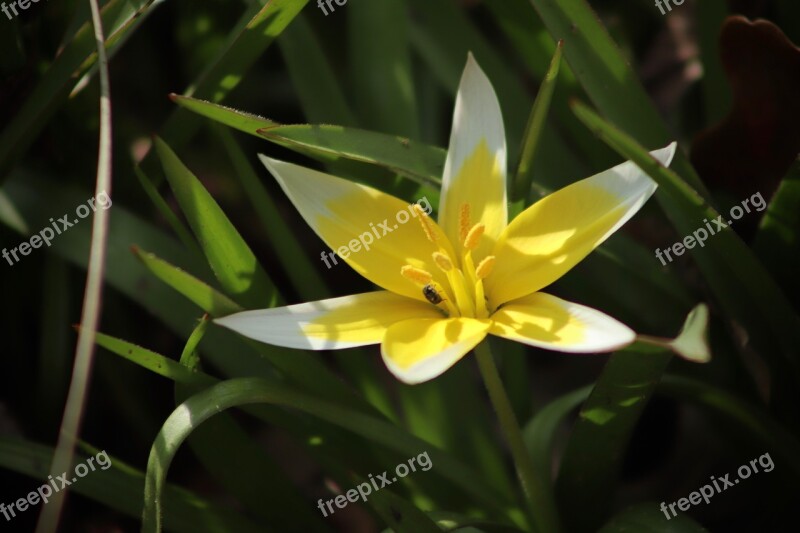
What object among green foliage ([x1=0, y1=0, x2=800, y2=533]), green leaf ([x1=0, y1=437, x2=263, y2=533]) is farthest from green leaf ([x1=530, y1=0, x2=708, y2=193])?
green leaf ([x1=0, y1=437, x2=263, y2=533])

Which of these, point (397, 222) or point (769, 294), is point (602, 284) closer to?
point (769, 294)

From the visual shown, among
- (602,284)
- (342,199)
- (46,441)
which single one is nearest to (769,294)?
(602,284)

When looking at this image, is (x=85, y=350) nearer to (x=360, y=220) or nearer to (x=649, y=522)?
(x=360, y=220)

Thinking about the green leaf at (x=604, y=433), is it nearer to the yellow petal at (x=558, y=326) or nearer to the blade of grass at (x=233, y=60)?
the yellow petal at (x=558, y=326)

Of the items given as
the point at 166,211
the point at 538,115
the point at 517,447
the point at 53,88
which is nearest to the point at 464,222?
the point at 538,115

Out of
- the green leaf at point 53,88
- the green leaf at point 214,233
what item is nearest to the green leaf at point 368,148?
the green leaf at point 214,233

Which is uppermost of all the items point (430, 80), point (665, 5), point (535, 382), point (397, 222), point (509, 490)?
point (430, 80)
